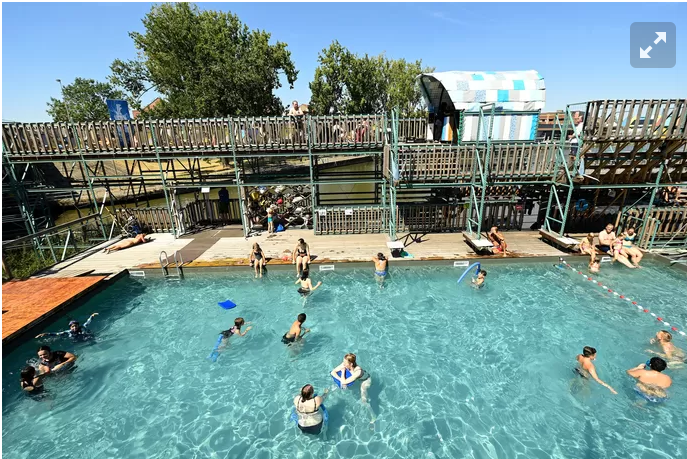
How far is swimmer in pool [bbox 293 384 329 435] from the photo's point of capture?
6.57m

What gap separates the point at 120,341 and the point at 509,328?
11961 mm

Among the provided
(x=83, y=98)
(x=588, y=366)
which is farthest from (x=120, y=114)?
(x=83, y=98)

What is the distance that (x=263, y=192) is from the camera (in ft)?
65.1

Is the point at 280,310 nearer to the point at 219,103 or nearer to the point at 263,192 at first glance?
the point at 263,192

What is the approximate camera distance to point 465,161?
1455 cm

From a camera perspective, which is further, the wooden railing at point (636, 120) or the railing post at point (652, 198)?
the railing post at point (652, 198)

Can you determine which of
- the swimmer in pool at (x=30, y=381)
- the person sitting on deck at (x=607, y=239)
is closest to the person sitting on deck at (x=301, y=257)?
the swimmer in pool at (x=30, y=381)

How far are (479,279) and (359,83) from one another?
45.2 meters

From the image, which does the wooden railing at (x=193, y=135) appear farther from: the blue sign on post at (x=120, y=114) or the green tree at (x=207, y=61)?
the green tree at (x=207, y=61)

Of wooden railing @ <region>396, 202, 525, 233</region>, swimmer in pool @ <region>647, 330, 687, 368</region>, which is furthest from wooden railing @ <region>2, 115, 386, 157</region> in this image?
swimmer in pool @ <region>647, 330, 687, 368</region>

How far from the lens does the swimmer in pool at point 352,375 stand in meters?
7.64

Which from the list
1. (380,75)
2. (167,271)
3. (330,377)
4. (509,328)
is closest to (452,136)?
(509,328)

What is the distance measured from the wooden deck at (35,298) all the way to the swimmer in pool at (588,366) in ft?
49.3

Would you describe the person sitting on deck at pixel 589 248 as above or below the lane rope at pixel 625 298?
above
